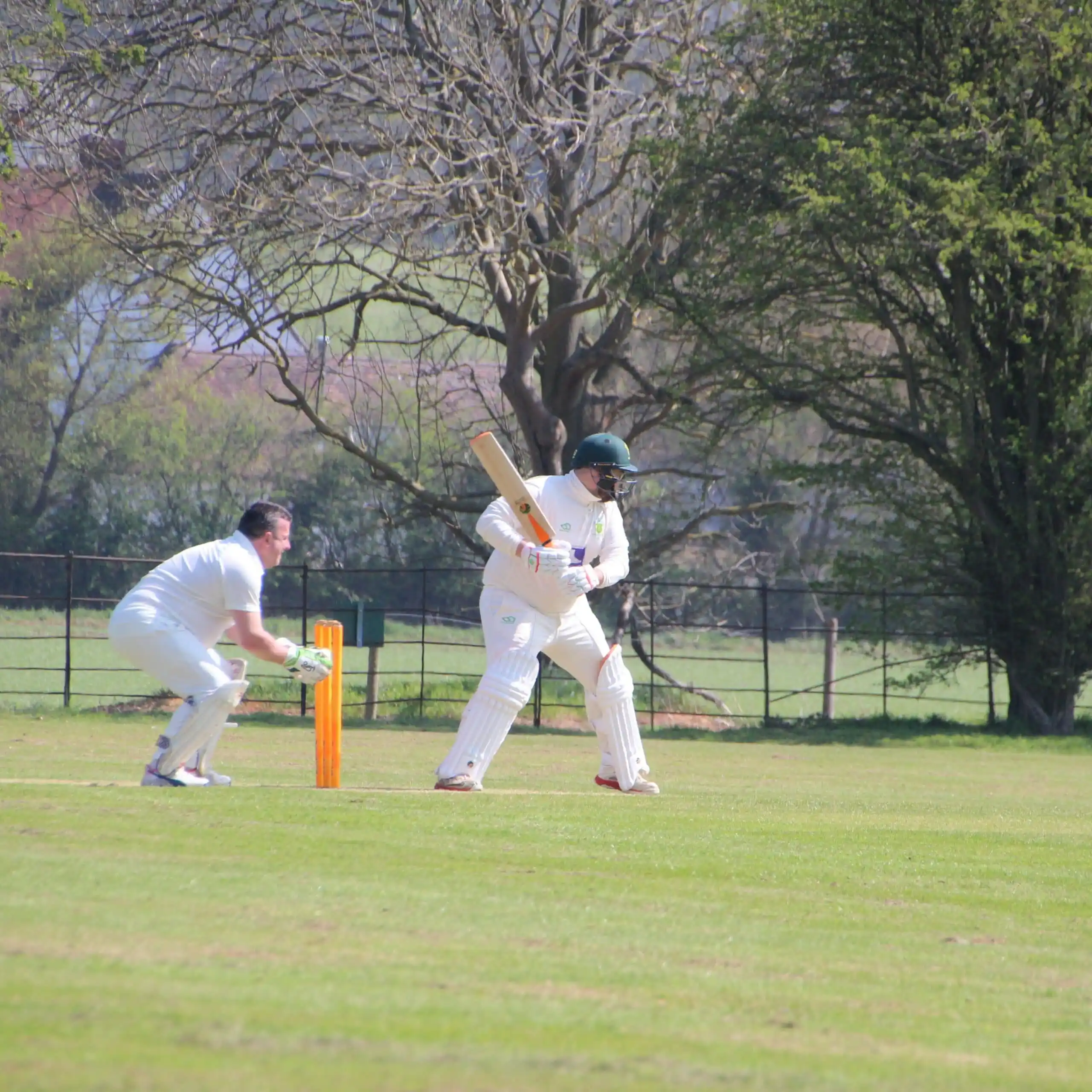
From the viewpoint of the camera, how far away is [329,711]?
9.80m

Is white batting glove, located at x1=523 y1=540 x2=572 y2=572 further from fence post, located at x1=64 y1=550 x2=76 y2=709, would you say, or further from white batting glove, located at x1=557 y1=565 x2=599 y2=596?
fence post, located at x1=64 y1=550 x2=76 y2=709

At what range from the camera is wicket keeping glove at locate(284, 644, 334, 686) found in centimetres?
949

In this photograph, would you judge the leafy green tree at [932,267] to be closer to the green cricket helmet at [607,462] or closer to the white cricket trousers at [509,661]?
the green cricket helmet at [607,462]

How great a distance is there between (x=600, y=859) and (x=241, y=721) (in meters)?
15.1

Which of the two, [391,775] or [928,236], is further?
[928,236]

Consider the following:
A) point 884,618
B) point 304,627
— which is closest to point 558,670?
point 884,618

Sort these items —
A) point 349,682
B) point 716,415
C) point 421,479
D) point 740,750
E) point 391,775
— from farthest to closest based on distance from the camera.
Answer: point 421,479
point 349,682
point 716,415
point 740,750
point 391,775

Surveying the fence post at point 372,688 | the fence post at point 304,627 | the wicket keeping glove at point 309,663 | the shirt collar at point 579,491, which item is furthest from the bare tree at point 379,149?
the wicket keeping glove at point 309,663

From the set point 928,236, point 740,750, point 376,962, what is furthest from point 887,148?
point 376,962

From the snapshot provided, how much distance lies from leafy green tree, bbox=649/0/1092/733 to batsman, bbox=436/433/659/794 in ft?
38.8

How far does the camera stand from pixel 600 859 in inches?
300

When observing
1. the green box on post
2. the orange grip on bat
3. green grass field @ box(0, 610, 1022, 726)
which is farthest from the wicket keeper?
green grass field @ box(0, 610, 1022, 726)

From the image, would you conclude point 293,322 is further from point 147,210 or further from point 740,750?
point 740,750

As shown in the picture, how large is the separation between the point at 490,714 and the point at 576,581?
0.97 metres
